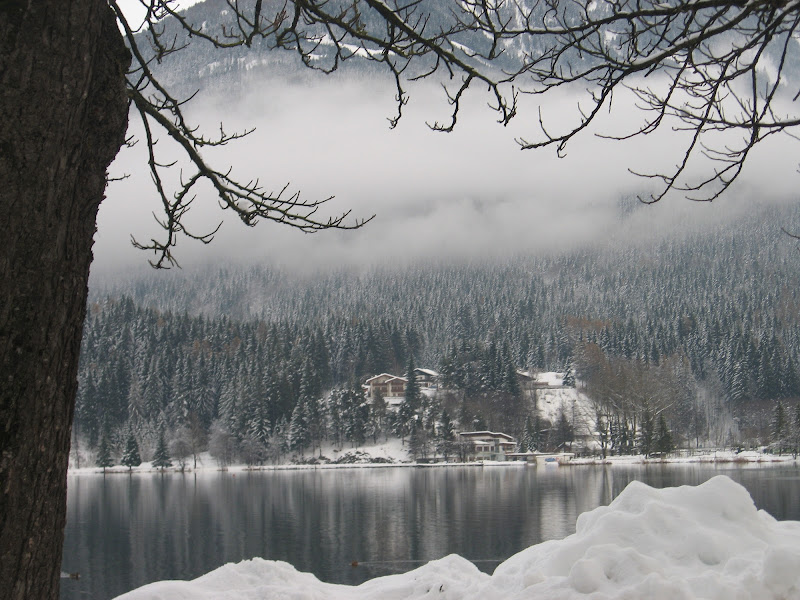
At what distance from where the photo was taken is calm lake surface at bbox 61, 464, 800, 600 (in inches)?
1173

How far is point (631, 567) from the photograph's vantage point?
644cm

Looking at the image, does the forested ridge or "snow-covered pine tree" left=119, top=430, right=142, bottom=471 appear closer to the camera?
"snow-covered pine tree" left=119, top=430, right=142, bottom=471

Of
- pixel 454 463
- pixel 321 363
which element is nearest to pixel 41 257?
pixel 454 463

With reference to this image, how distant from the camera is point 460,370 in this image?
12156 cm

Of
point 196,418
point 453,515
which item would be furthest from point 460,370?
point 453,515

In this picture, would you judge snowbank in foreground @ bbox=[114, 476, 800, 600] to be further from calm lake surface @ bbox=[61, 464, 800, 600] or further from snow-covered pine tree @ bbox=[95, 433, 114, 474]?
snow-covered pine tree @ bbox=[95, 433, 114, 474]

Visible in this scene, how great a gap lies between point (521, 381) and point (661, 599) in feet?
414

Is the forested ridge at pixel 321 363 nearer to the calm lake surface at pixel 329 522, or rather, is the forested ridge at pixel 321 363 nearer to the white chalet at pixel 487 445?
the white chalet at pixel 487 445

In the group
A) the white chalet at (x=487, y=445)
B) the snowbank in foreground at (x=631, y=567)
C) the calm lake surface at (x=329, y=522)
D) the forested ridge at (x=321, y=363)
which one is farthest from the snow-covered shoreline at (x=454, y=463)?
the snowbank in foreground at (x=631, y=567)

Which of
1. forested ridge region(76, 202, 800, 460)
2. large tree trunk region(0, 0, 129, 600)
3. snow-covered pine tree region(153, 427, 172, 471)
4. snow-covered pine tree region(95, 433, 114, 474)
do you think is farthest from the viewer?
forested ridge region(76, 202, 800, 460)

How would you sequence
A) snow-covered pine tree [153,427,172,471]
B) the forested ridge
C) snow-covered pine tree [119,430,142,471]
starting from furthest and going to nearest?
the forested ridge, snow-covered pine tree [119,430,142,471], snow-covered pine tree [153,427,172,471]

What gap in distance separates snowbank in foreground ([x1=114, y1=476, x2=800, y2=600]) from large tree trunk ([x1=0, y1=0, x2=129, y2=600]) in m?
4.45

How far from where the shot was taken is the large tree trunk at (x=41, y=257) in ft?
9.55

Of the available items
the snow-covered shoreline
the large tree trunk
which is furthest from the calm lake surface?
the large tree trunk
